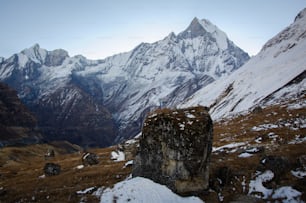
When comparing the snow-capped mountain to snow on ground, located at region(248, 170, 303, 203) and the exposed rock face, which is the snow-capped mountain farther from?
the exposed rock face

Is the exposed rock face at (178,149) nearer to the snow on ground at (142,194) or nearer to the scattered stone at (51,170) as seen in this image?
the snow on ground at (142,194)

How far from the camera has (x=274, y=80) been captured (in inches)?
4513

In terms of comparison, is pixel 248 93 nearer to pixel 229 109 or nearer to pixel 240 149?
pixel 229 109

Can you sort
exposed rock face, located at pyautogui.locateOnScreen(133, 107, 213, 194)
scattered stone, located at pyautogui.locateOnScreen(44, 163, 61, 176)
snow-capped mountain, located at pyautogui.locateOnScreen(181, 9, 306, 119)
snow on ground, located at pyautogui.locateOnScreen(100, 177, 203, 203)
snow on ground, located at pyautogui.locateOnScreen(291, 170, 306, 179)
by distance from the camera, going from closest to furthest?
snow on ground, located at pyautogui.locateOnScreen(100, 177, 203, 203)
snow on ground, located at pyautogui.locateOnScreen(291, 170, 306, 179)
exposed rock face, located at pyautogui.locateOnScreen(133, 107, 213, 194)
scattered stone, located at pyautogui.locateOnScreen(44, 163, 61, 176)
snow-capped mountain, located at pyautogui.locateOnScreen(181, 9, 306, 119)

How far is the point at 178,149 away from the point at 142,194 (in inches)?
192

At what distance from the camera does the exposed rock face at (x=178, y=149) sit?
1025 inches

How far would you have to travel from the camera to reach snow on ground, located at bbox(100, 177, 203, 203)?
81.0 ft

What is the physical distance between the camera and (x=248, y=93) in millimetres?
121875

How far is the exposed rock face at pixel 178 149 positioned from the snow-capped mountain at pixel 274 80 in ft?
166

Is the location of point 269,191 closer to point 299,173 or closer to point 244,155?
point 299,173

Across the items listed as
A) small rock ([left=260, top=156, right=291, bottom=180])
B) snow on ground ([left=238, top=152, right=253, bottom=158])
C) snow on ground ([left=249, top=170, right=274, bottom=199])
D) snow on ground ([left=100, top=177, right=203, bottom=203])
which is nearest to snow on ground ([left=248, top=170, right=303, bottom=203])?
snow on ground ([left=249, top=170, right=274, bottom=199])

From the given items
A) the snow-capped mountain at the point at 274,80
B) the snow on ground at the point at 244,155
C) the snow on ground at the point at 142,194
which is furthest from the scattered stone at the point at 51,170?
the snow-capped mountain at the point at 274,80

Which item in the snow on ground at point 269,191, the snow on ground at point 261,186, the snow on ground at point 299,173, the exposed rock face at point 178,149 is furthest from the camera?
the exposed rock face at point 178,149

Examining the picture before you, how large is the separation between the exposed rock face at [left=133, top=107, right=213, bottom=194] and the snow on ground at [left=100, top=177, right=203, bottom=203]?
74 cm
